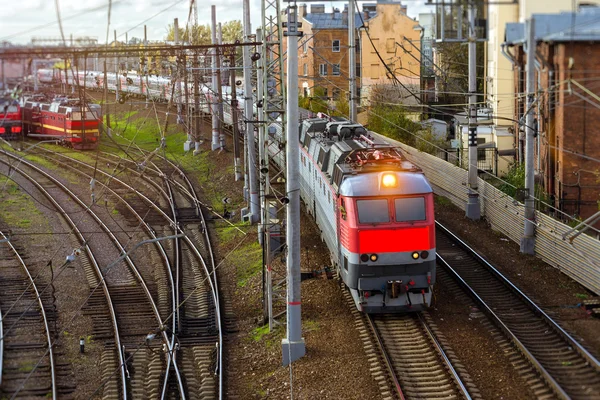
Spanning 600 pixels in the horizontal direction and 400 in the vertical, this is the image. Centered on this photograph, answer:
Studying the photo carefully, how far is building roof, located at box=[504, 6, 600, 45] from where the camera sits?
20.1 metres

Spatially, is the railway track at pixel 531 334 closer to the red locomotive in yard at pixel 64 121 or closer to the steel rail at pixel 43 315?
the steel rail at pixel 43 315

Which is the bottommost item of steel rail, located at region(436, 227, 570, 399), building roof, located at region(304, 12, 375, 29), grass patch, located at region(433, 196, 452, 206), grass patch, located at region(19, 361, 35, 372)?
grass patch, located at region(19, 361, 35, 372)

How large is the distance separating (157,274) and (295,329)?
7796 millimetres

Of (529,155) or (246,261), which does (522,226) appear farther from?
(246,261)

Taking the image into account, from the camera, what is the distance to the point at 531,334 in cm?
1548

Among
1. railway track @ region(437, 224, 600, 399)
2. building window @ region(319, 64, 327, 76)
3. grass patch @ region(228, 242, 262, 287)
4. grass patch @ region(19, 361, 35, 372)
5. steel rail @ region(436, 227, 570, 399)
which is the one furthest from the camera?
building window @ region(319, 64, 327, 76)

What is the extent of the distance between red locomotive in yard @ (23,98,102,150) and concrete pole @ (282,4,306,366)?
2809 cm

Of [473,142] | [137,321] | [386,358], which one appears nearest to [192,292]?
[137,321]

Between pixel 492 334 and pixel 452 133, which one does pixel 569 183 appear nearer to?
pixel 492 334

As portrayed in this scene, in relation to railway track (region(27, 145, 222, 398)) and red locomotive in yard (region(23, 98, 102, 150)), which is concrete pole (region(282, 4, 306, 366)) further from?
red locomotive in yard (region(23, 98, 102, 150))

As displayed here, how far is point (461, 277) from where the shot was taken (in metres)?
19.4

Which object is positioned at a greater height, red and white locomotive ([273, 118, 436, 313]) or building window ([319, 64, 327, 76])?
building window ([319, 64, 327, 76])

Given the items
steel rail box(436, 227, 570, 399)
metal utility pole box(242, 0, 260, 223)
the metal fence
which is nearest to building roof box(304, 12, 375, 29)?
the metal fence

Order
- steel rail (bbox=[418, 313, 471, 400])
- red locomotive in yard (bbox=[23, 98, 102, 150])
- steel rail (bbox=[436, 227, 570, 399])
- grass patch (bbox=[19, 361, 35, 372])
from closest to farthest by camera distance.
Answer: steel rail (bbox=[436, 227, 570, 399]) → steel rail (bbox=[418, 313, 471, 400]) → grass patch (bbox=[19, 361, 35, 372]) → red locomotive in yard (bbox=[23, 98, 102, 150])
